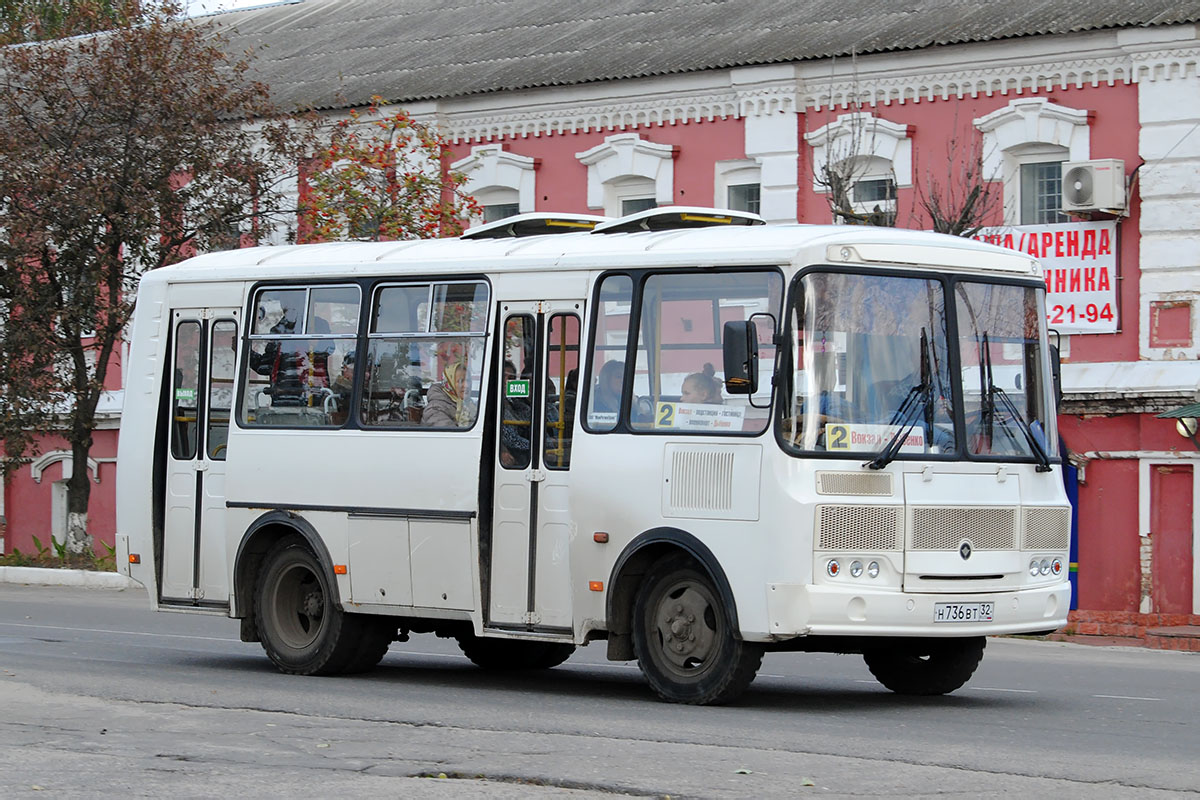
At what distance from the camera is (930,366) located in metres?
12.2

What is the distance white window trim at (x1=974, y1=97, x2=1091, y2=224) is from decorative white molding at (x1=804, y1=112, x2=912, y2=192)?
42.6 inches

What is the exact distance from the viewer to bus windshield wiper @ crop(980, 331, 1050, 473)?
12.5 metres

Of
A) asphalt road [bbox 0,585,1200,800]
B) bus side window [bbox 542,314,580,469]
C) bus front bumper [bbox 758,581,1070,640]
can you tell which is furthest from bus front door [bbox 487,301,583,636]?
bus front bumper [bbox 758,581,1070,640]

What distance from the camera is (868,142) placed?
2664cm

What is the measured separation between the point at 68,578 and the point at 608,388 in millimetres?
15731

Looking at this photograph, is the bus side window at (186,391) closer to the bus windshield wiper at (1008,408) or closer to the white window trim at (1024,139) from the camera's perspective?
the bus windshield wiper at (1008,408)

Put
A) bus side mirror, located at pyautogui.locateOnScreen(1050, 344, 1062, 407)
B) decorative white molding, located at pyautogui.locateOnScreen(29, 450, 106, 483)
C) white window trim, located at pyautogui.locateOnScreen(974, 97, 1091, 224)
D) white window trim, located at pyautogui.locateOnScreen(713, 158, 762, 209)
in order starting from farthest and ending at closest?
1. decorative white molding, located at pyautogui.locateOnScreen(29, 450, 106, 483)
2. white window trim, located at pyautogui.locateOnScreen(713, 158, 762, 209)
3. white window trim, located at pyautogui.locateOnScreen(974, 97, 1091, 224)
4. bus side mirror, located at pyautogui.locateOnScreen(1050, 344, 1062, 407)

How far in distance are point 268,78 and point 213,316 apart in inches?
767

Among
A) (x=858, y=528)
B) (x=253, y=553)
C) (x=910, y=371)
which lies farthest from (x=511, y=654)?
(x=910, y=371)

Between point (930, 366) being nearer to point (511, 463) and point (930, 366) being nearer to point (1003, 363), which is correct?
point (1003, 363)

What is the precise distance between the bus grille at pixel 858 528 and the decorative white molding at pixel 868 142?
14842 millimetres

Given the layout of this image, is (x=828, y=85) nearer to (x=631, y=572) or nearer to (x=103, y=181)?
(x=103, y=181)

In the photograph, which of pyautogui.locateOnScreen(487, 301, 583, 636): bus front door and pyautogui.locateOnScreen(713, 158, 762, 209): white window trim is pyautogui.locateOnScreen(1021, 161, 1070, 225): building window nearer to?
pyautogui.locateOnScreen(713, 158, 762, 209): white window trim

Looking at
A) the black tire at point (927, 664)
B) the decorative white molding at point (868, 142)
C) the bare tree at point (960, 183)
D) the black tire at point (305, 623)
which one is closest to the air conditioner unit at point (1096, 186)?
the bare tree at point (960, 183)
